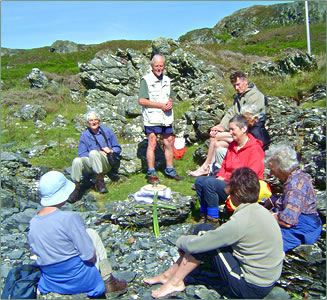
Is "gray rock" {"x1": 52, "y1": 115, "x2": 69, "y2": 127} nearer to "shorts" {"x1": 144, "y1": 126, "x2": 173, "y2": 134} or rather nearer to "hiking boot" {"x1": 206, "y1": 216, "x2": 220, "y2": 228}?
"shorts" {"x1": 144, "y1": 126, "x2": 173, "y2": 134}

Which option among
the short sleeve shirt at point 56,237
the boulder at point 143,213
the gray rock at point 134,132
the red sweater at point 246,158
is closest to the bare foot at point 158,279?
the short sleeve shirt at point 56,237

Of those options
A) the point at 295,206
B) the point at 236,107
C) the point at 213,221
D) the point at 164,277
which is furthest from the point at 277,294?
the point at 236,107

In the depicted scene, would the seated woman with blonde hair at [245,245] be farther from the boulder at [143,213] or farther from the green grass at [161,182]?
the green grass at [161,182]

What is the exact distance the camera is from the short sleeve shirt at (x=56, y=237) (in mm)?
3117

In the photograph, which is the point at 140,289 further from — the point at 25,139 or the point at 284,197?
the point at 25,139

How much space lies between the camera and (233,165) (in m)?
5.07

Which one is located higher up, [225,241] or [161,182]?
[225,241]

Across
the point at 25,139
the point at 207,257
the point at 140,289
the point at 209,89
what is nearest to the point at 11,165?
the point at 25,139

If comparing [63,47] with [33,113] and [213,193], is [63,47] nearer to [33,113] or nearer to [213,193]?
[33,113]

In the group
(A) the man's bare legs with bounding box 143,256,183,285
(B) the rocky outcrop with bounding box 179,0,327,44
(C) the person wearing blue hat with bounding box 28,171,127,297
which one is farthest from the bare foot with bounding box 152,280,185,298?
(B) the rocky outcrop with bounding box 179,0,327,44

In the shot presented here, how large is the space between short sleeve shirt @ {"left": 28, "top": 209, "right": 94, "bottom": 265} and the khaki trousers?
3583 mm

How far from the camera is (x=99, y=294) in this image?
11.3 feet

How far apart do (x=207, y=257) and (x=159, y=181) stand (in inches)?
150

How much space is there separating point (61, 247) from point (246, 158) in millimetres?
2949
